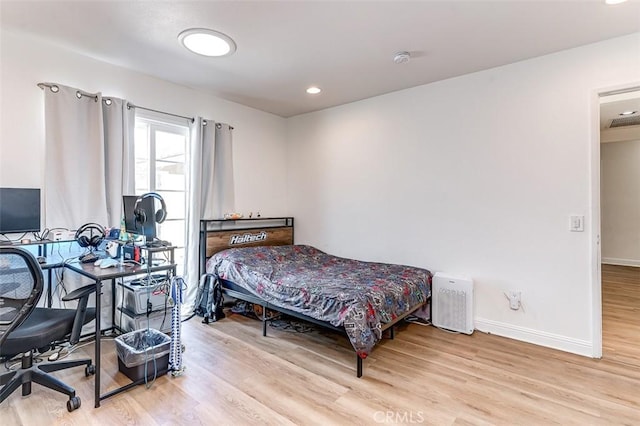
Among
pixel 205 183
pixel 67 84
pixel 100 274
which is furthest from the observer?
pixel 205 183

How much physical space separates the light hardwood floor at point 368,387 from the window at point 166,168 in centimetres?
127

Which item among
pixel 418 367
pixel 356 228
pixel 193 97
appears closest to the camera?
pixel 418 367

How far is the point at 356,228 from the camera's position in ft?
13.3

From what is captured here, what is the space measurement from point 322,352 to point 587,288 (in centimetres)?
232

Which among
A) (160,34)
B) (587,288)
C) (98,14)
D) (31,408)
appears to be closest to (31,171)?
(98,14)

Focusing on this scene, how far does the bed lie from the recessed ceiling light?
189 centimetres

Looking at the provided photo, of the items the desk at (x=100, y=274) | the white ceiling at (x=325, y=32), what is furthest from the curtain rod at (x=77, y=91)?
the desk at (x=100, y=274)

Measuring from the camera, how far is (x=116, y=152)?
9.83ft

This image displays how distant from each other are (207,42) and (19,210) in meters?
1.95

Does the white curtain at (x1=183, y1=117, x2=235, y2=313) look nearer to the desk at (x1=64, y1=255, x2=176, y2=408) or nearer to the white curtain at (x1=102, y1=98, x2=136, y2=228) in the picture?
the white curtain at (x1=102, y1=98, x2=136, y2=228)

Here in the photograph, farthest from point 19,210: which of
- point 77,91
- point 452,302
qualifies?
point 452,302

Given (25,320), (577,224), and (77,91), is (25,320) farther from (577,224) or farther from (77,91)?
(577,224)

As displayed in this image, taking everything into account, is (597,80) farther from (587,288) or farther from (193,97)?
(193,97)

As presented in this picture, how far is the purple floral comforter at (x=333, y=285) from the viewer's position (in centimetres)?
232
